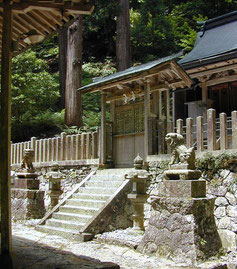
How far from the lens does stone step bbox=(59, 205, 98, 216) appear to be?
8883 millimetres

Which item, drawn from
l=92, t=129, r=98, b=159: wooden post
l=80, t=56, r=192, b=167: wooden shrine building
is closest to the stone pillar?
l=92, t=129, r=98, b=159: wooden post

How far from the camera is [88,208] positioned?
29.7 ft

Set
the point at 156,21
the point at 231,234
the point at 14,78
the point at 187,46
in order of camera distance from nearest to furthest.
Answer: the point at 231,234 < the point at 14,78 < the point at 187,46 < the point at 156,21

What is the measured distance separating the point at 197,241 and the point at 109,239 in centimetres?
234

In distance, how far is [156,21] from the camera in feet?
78.8

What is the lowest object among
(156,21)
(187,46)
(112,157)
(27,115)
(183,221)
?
(183,221)

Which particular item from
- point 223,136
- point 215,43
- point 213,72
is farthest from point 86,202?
point 215,43

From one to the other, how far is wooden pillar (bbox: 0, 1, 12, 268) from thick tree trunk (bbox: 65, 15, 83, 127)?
1372 centimetres

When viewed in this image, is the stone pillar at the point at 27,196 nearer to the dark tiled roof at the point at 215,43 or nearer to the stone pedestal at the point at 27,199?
the stone pedestal at the point at 27,199

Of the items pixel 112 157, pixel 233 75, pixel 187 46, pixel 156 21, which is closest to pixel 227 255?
pixel 112 157

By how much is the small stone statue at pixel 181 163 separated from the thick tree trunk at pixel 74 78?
464 inches

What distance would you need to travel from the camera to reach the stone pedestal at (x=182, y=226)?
6070 mm

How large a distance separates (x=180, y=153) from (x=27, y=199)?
574 centimetres

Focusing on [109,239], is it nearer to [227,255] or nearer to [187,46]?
[227,255]
